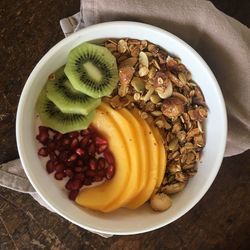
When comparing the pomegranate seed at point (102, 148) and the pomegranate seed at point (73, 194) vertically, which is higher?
the pomegranate seed at point (102, 148)

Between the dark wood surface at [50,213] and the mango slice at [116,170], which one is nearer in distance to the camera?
the mango slice at [116,170]

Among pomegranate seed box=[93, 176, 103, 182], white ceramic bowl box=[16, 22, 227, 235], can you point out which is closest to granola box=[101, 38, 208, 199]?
white ceramic bowl box=[16, 22, 227, 235]

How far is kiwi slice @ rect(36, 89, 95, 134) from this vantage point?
960 mm

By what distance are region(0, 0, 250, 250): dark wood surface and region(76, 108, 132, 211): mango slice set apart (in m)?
0.14

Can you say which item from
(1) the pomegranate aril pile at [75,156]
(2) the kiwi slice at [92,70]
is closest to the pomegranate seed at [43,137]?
(1) the pomegranate aril pile at [75,156]

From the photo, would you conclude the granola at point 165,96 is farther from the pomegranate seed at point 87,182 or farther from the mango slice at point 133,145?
the pomegranate seed at point 87,182

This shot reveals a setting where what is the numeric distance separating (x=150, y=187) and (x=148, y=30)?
26cm

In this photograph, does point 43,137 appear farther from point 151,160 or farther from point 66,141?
point 151,160

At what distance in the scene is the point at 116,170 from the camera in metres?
0.98

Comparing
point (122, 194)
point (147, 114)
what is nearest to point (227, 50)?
point (147, 114)

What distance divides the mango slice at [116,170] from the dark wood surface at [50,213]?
0.45ft

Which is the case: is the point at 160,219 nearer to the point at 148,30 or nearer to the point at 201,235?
the point at 201,235

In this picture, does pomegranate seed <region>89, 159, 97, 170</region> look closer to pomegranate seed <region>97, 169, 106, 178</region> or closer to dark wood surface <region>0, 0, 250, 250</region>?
pomegranate seed <region>97, 169, 106, 178</region>

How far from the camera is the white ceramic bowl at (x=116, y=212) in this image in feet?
3.02
